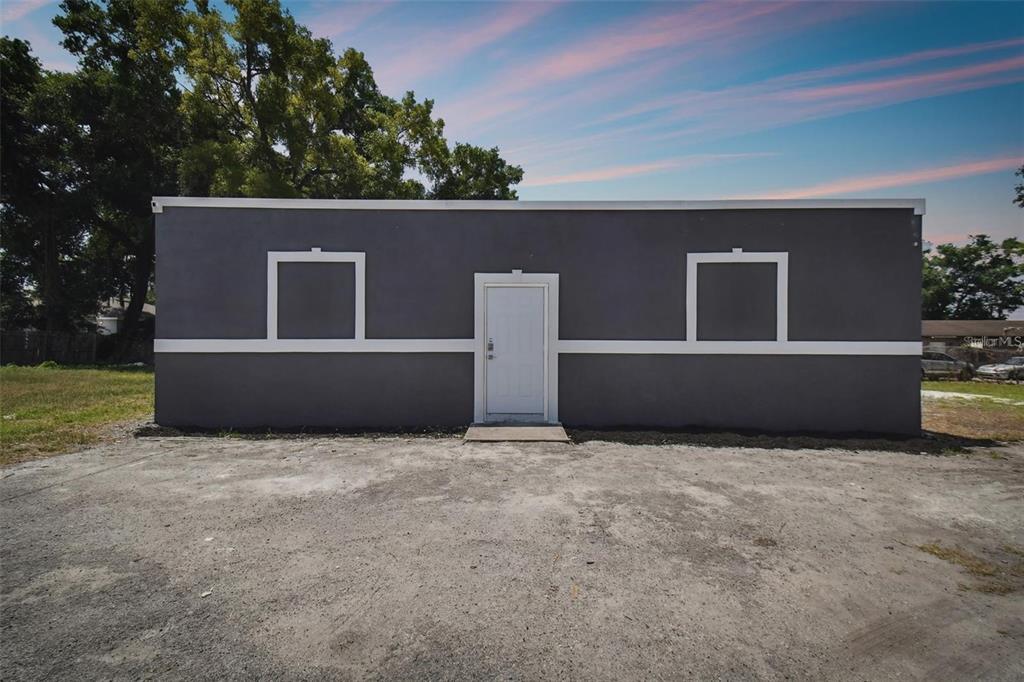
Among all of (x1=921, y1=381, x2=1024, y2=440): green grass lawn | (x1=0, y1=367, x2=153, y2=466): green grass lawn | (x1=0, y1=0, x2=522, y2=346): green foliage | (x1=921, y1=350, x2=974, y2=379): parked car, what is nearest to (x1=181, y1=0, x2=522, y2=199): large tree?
(x1=0, y1=0, x2=522, y2=346): green foliage

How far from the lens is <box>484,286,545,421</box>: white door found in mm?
7711

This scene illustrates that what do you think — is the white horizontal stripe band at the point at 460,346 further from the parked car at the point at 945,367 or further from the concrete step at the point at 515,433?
the parked car at the point at 945,367

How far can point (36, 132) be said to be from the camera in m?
21.1

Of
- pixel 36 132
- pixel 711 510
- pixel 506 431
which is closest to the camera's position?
pixel 711 510

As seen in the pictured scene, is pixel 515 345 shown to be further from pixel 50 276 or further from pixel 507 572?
pixel 50 276

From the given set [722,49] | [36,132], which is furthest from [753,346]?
[36,132]

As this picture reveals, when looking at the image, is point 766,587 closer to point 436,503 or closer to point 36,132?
point 436,503

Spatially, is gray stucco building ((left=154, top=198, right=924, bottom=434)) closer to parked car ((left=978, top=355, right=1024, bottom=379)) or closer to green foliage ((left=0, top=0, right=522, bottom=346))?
green foliage ((left=0, top=0, right=522, bottom=346))

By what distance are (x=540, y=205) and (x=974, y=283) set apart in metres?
56.6

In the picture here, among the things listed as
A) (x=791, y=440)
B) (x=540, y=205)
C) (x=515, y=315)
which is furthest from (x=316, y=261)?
(x=791, y=440)

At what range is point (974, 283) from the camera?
45.0 meters

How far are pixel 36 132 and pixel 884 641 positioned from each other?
31.1m

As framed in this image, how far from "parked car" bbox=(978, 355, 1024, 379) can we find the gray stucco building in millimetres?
19025

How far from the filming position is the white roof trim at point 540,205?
7387 mm
